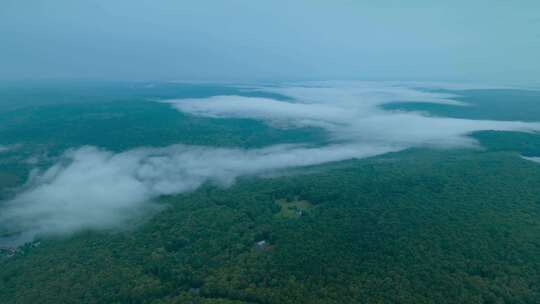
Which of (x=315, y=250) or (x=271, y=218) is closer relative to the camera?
(x=315, y=250)

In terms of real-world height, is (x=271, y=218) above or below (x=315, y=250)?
below

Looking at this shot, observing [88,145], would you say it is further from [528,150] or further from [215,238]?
[528,150]

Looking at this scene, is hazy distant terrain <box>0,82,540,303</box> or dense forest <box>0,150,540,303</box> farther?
hazy distant terrain <box>0,82,540,303</box>

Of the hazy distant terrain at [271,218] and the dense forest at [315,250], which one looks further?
the hazy distant terrain at [271,218]

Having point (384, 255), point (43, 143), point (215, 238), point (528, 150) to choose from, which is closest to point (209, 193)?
point (215, 238)
